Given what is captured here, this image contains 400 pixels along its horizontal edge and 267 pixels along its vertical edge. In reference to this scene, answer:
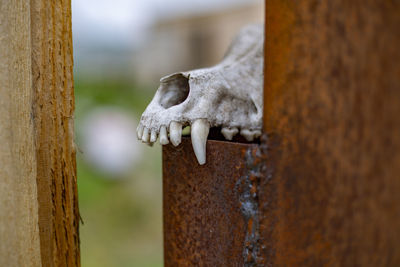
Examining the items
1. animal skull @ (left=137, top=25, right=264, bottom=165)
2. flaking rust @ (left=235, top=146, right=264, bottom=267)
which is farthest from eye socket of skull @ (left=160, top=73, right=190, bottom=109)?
flaking rust @ (left=235, top=146, right=264, bottom=267)

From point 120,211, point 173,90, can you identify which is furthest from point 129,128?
point 173,90

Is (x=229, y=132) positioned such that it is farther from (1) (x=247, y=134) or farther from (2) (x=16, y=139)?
(2) (x=16, y=139)

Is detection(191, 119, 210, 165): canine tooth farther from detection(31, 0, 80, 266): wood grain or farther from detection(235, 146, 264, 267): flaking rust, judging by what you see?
detection(31, 0, 80, 266): wood grain

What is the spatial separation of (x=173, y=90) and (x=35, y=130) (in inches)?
10.1

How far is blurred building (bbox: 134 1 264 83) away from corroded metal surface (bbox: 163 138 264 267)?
463 centimetres

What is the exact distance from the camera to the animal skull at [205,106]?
65cm

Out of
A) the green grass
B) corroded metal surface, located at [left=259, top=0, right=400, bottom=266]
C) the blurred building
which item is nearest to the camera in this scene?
corroded metal surface, located at [left=259, top=0, right=400, bottom=266]

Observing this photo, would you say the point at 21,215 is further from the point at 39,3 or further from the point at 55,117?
the point at 39,3

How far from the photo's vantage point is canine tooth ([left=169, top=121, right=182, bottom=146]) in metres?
0.64

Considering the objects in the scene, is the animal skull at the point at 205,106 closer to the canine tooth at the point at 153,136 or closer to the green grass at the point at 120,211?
the canine tooth at the point at 153,136

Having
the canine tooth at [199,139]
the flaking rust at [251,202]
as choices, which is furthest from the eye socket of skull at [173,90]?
the flaking rust at [251,202]

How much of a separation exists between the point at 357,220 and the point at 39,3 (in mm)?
578

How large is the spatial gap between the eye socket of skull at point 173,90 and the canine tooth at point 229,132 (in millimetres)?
121

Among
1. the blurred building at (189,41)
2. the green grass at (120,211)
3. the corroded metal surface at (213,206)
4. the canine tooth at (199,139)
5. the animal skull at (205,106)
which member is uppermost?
the blurred building at (189,41)
